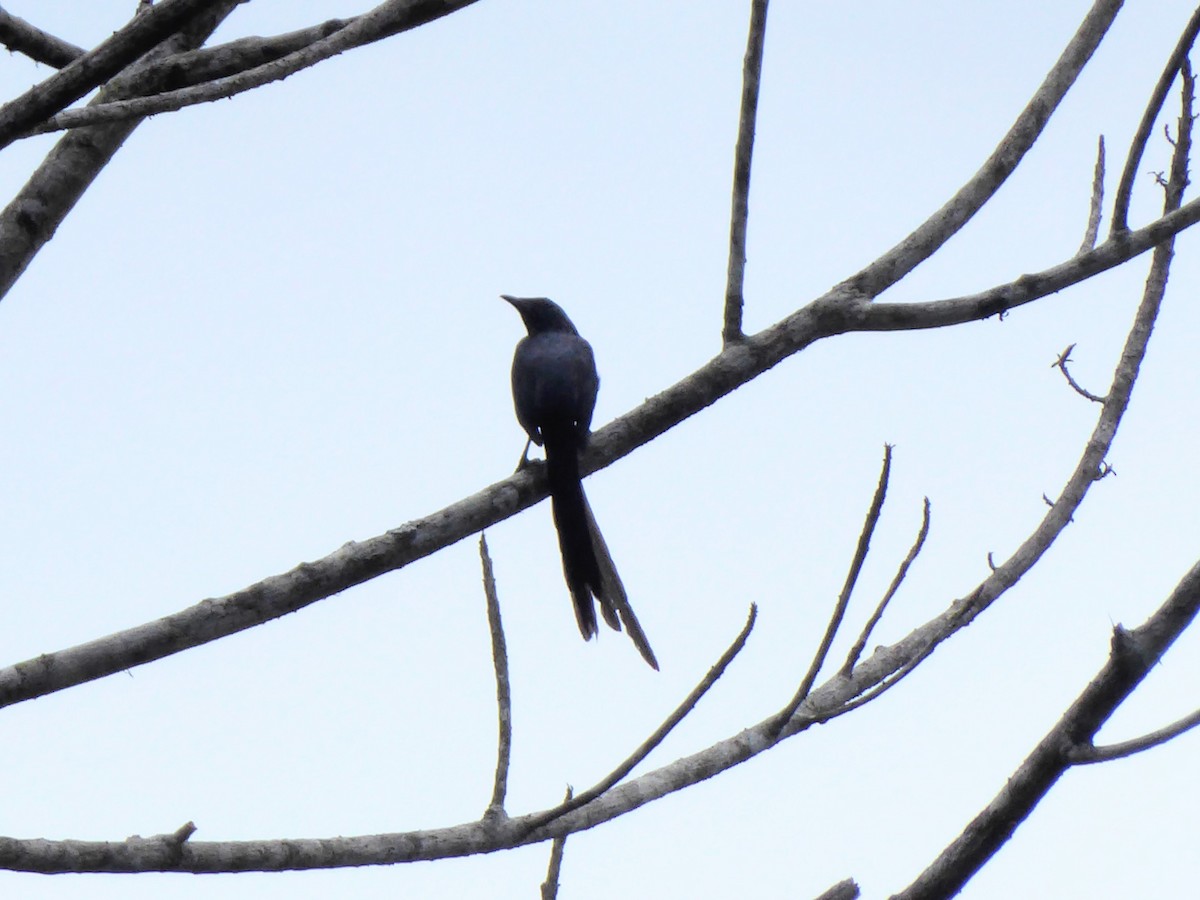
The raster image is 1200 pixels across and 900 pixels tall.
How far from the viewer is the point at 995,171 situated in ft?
13.1

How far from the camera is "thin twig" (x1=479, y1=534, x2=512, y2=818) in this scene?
10.2 feet

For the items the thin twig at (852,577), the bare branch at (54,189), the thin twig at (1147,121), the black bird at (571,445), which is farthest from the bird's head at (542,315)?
the thin twig at (852,577)

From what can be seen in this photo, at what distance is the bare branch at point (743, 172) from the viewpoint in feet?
11.5

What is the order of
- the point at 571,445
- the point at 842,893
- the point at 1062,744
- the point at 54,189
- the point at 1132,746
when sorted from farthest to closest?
the point at 571,445 → the point at 54,189 → the point at 842,893 → the point at 1132,746 → the point at 1062,744

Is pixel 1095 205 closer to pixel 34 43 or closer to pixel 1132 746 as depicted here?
pixel 1132 746

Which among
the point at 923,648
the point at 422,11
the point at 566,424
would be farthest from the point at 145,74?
the point at 923,648

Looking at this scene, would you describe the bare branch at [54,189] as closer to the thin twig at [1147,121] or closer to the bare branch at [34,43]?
the bare branch at [34,43]

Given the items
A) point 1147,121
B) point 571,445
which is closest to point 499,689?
point 571,445

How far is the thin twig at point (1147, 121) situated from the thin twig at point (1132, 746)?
1628mm

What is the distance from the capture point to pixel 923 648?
361 centimetres

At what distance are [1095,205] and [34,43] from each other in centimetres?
304

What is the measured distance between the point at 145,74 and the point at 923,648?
2.51 meters

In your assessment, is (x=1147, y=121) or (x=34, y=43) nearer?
(x=1147, y=121)

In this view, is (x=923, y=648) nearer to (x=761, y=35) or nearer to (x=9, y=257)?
(x=761, y=35)
